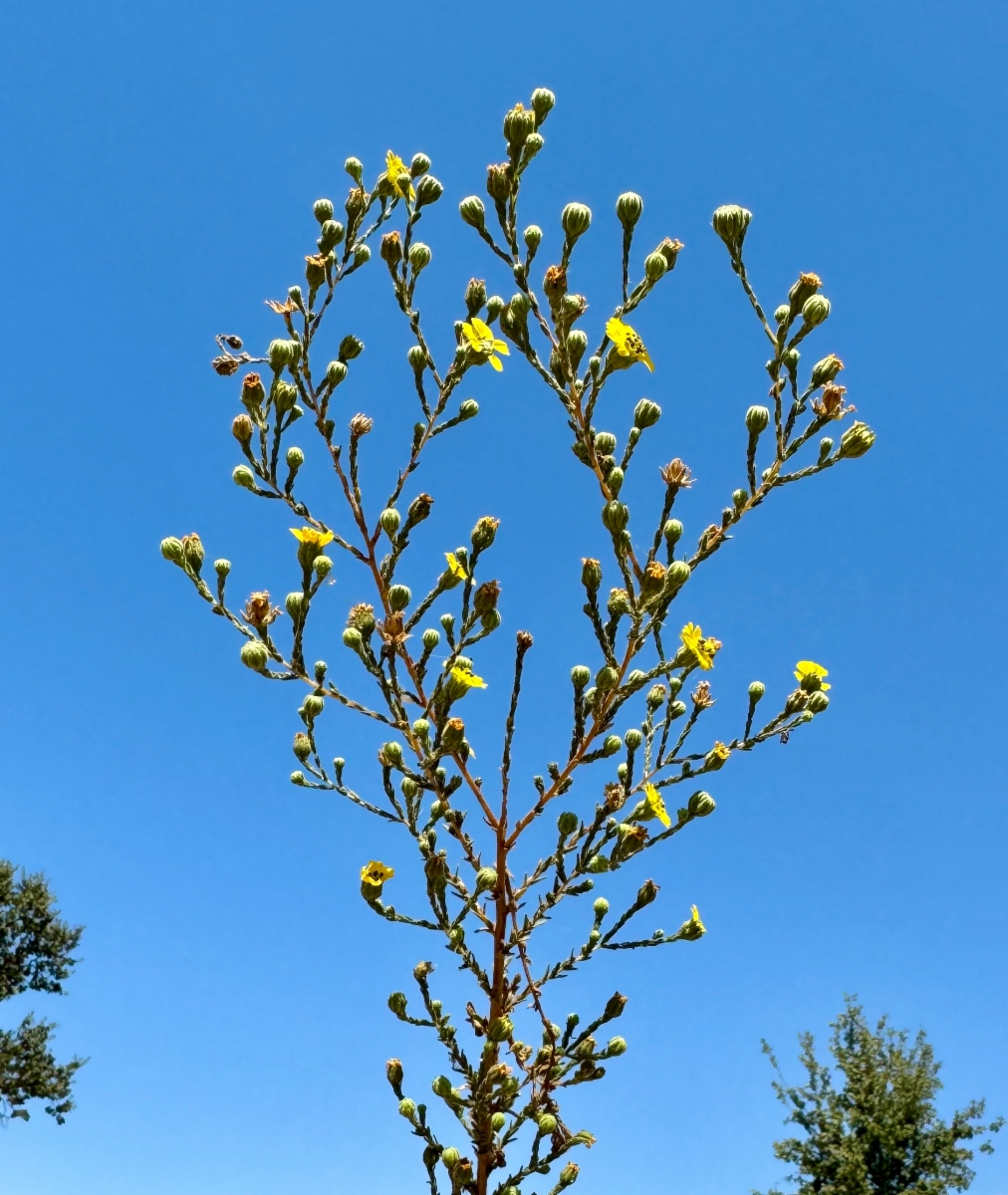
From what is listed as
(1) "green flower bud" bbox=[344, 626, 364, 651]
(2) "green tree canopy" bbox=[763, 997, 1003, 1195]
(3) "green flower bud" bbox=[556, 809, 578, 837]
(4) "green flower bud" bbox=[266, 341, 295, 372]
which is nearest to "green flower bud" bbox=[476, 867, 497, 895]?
(3) "green flower bud" bbox=[556, 809, 578, 837]

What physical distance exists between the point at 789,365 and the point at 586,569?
98cm

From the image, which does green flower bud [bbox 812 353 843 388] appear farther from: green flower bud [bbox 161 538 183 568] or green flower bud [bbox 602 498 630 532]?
green flower bud [bbox 161 538 183 568]

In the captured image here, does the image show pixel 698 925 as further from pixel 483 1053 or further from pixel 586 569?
pixel 586 569

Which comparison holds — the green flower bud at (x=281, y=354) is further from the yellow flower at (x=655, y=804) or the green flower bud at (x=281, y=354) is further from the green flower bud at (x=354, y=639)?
the yellow flower at (x=655, y=804)

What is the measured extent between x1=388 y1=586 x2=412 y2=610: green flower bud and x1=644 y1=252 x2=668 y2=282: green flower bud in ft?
4.42

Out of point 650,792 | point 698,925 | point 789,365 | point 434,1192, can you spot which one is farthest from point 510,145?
point 434,1192

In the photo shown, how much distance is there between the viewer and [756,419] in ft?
10.8

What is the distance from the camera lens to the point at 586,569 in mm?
3254

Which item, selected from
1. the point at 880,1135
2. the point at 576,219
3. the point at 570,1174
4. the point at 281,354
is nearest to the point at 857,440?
the point at 576,219

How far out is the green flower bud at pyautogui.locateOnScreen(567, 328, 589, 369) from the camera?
10.8 feet

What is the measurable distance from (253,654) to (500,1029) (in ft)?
4.69

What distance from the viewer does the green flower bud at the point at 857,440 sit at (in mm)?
3248

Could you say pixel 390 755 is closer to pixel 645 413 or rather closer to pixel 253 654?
pixel 253 654

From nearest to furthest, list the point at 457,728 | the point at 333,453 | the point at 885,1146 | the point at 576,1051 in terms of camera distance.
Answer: the point at 457,728 → the point at 576,1051 → the point at 333,453 → the point at 885,1146
